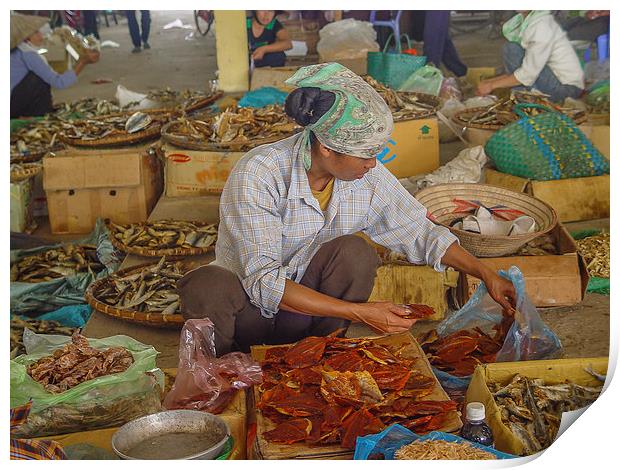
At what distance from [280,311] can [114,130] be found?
3.06 m

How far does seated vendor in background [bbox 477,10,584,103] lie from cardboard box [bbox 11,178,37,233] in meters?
3.56

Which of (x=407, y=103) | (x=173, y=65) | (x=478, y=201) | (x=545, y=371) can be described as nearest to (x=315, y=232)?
(x=545, y=371)

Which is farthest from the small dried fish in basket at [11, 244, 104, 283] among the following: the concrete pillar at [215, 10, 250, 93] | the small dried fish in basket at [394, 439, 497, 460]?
the concrete pillar at [215, 10, 250, 93]

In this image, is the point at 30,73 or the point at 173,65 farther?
the point at 173,65

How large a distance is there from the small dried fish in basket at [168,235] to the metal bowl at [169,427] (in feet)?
6.68

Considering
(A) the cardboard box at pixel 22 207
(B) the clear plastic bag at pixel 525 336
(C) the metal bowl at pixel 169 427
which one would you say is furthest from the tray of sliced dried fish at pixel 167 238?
(C) the metal bowl at pixel 169 427

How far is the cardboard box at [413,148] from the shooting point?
5.19 metres

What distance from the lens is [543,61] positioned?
6309 mm

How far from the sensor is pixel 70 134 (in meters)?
5.74

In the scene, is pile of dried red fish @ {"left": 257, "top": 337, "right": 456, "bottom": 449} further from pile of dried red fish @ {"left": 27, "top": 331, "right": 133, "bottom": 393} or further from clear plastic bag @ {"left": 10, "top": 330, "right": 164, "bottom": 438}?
pile of dried red fish @ {"left": 27, "top": 331, "right": 133, "bottom": 393}

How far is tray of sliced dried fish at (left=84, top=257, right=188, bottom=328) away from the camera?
3.58 metres

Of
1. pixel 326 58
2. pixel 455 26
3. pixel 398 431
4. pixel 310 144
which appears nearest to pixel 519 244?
pixel 310 144

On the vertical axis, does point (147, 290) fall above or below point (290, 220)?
below

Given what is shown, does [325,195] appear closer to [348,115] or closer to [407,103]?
[348,115]
